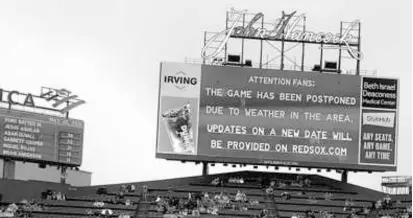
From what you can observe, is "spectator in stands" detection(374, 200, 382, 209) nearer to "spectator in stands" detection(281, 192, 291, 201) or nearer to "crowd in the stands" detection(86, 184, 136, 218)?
"spectator in stands" detection(281, 192, 291, 201)

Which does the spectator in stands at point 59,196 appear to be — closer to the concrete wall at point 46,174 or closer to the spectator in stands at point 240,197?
the spectator in stands at point 240,197

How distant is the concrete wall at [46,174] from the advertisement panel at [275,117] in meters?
14.9

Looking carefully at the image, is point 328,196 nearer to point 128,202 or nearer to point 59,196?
point 128,202

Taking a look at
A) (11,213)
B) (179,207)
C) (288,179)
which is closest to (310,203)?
(288,179)

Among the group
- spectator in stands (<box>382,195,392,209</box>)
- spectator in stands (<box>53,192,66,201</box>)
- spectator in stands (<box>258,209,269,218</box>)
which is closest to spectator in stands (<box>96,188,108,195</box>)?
spectator in stands (<box>53,192,66,201</box>)

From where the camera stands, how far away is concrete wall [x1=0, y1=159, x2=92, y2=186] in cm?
6431

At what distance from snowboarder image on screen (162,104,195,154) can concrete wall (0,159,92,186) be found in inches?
580

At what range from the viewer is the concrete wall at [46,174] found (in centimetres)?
6431

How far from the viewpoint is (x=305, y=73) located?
51.7 metres

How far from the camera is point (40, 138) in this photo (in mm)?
51031

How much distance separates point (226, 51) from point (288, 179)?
260 inches

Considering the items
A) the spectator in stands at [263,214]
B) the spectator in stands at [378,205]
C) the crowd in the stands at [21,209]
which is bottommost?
the crowd in the stands at [21,209]

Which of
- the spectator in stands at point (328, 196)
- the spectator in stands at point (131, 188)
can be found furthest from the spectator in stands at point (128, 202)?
the spectator in stands at point (328, 196)

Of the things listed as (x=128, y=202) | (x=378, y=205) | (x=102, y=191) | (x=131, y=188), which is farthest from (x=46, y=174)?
(x=378, y=205)
